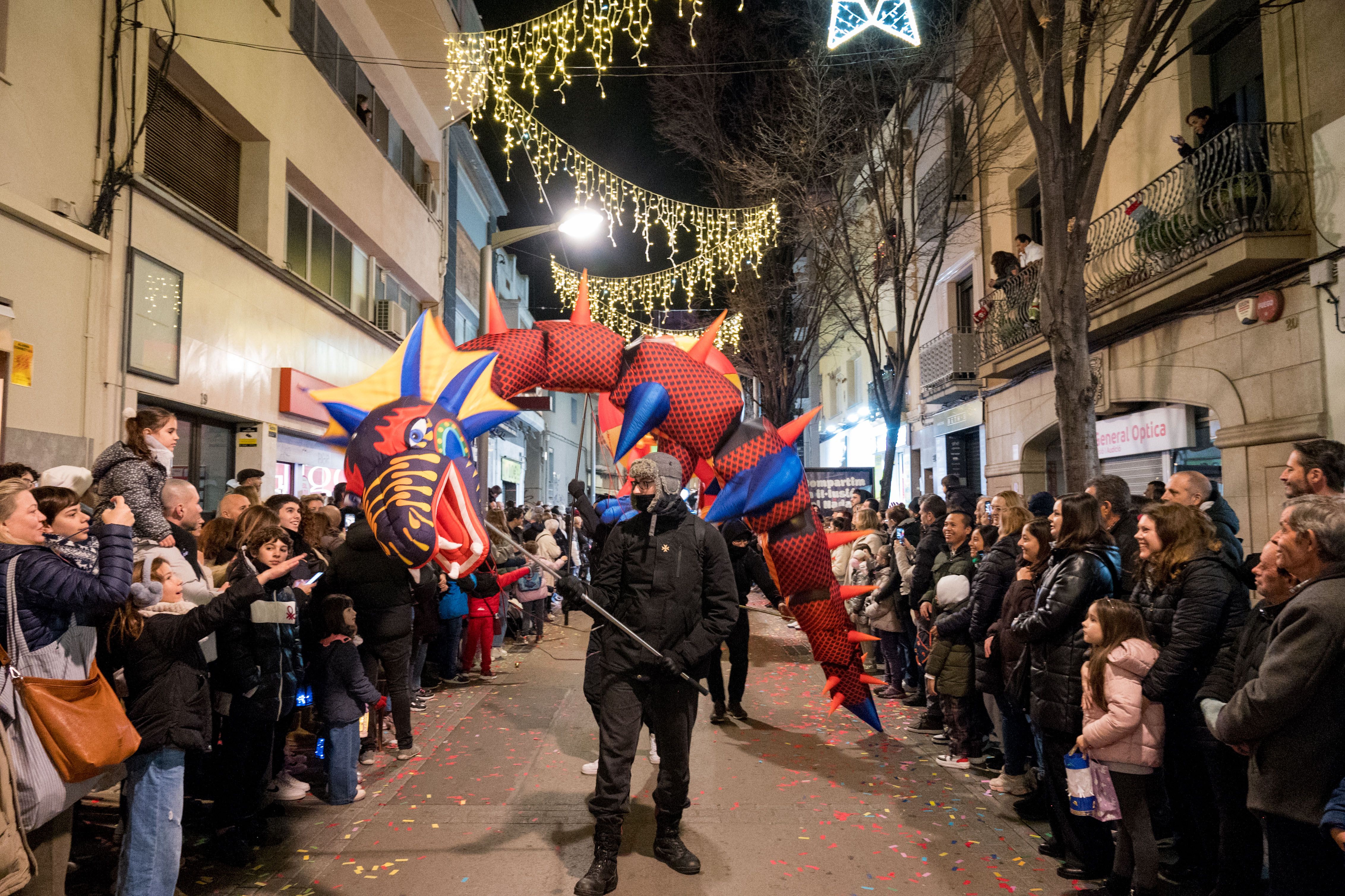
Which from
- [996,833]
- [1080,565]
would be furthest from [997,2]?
[996,833]

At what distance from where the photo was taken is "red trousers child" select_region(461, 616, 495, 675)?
8953mm

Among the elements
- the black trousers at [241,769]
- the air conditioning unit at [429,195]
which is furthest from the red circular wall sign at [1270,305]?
the air conditioning unit at [429,195]

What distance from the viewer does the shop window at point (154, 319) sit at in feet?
24.7

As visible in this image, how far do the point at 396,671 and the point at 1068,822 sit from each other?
4164mm

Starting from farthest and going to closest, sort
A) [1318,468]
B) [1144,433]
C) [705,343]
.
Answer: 1. [1144,433]
2. [705,343]
3. [1318,468]

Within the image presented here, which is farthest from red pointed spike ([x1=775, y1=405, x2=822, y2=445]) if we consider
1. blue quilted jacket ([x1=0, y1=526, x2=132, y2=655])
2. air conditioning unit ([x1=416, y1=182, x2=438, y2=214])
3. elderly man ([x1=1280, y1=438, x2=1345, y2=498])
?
air conditioning unit ([x1=416, y1=182, x2=438, y2=214])

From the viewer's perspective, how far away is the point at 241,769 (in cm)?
419

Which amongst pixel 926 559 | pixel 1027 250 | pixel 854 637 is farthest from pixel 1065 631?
pixel 1027 250

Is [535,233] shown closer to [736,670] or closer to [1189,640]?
[736,670]

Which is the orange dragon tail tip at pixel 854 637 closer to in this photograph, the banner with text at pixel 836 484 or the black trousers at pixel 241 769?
the black trousers at pixel 241 769

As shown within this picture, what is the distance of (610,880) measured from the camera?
3.90m

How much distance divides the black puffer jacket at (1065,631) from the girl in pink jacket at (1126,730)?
249mm

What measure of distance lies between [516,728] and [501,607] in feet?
12.7

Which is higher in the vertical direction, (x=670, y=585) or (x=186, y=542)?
(x=186, y=542)
